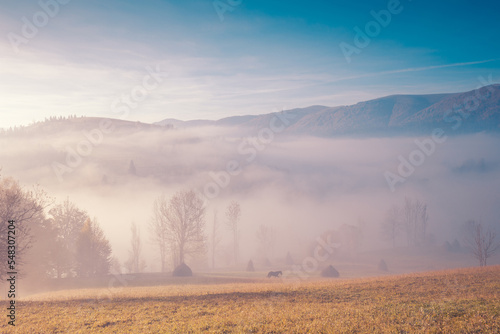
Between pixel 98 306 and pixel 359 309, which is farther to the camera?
pixel 98 306

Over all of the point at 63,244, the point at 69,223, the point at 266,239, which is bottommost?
the point at 266,239

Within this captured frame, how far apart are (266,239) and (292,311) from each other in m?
131

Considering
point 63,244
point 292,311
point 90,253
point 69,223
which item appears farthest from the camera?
point 69,223

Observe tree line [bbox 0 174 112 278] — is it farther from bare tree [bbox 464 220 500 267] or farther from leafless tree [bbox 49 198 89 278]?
bare tree [bbox 464 220 500 267]

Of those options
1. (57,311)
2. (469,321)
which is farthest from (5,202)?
(469,321)

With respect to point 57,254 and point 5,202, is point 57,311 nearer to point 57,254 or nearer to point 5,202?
point 5,202

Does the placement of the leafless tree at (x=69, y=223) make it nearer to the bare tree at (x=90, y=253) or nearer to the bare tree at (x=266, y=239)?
the bare tree at (x=90, y=253)

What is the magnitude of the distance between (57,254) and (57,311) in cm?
4046

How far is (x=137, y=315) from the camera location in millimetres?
22062

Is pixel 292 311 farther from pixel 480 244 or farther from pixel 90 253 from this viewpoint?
pixel 480 244

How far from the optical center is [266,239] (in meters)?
150

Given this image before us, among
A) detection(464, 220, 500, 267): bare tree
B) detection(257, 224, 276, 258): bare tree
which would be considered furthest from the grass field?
detection(257, 224, 276, 258): bare tree

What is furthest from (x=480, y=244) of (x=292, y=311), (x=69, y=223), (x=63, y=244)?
(x=69, y=223)

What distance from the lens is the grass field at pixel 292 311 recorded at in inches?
690
